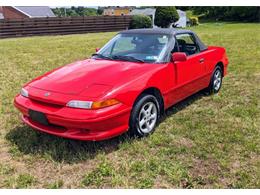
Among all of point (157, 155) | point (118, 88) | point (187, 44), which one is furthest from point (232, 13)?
point (157, 155)

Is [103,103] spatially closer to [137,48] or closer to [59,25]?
[137,48]

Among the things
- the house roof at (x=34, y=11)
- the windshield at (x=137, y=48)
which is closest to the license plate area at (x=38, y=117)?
the windshield at (x=137, y=48)

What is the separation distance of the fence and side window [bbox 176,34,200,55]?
71.2 feet

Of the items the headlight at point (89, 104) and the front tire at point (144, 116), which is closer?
the headlight at point (89, 104)

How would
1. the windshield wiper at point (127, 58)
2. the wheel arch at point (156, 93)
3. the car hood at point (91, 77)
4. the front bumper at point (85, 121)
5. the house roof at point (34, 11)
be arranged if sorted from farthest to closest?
the house roof at point (34, 11)
the windshield wiper at point (127, 58)
the wheel arch at point (156, 93)
the car hood at point (91, 77)
the front bumper at point (85, 121)

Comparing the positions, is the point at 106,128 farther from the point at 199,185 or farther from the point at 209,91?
the point at 209,91

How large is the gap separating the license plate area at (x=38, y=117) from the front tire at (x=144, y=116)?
1.05m

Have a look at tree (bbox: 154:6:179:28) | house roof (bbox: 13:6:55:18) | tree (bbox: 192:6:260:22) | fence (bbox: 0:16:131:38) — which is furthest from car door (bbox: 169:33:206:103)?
house roof (bbox: 13:6:55:18)

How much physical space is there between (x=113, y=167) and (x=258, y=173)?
1.54 meters

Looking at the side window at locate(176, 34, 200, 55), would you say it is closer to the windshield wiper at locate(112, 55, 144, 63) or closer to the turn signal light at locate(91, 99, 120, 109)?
the windshield wiper at locate(112, 55, 144, 63)

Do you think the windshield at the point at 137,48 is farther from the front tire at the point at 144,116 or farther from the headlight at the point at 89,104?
the headlight at the point at 89,104

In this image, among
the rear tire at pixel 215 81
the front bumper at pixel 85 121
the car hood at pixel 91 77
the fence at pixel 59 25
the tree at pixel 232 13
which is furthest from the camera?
the tree at pixel 232 13

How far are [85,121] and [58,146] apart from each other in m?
0.70

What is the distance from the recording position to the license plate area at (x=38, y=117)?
3.77 metres
